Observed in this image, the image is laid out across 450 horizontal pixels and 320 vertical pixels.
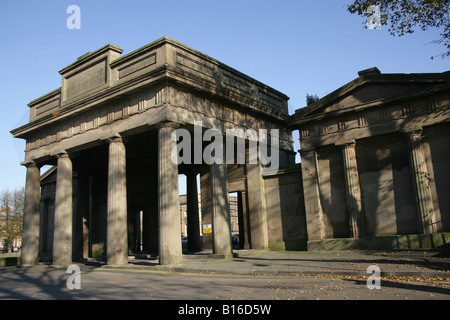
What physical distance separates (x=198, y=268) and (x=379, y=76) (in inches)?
473

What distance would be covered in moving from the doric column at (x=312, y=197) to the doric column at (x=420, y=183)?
452cm

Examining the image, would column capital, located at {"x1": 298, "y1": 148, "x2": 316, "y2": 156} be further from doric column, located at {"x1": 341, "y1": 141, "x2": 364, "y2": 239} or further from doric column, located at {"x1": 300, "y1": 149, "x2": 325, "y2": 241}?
doric column, located at {"x1": 341, "y1": 141, "x2": 364, "y2": 239}

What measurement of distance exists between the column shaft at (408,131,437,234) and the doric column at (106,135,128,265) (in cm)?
1351

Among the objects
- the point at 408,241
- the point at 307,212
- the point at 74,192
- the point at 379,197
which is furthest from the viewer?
the point at 74,192

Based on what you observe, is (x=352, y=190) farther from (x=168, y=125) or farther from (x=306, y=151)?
(x=168, y=125)

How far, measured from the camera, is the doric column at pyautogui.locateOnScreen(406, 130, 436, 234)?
15.5 metres

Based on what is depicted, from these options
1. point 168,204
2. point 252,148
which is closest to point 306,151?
point 252,148

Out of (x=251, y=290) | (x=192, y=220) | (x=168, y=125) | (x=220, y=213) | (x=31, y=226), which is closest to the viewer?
(x=251, y=290)

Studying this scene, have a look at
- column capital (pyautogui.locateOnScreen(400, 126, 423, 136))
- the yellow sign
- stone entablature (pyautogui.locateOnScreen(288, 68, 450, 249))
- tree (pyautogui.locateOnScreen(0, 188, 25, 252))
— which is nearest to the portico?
the yellow sign

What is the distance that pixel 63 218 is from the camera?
69.2 feet

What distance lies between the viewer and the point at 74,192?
29656 mm

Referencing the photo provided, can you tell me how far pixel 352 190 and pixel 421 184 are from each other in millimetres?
2970

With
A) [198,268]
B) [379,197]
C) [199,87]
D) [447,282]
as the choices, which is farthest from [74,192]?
[447,282]
